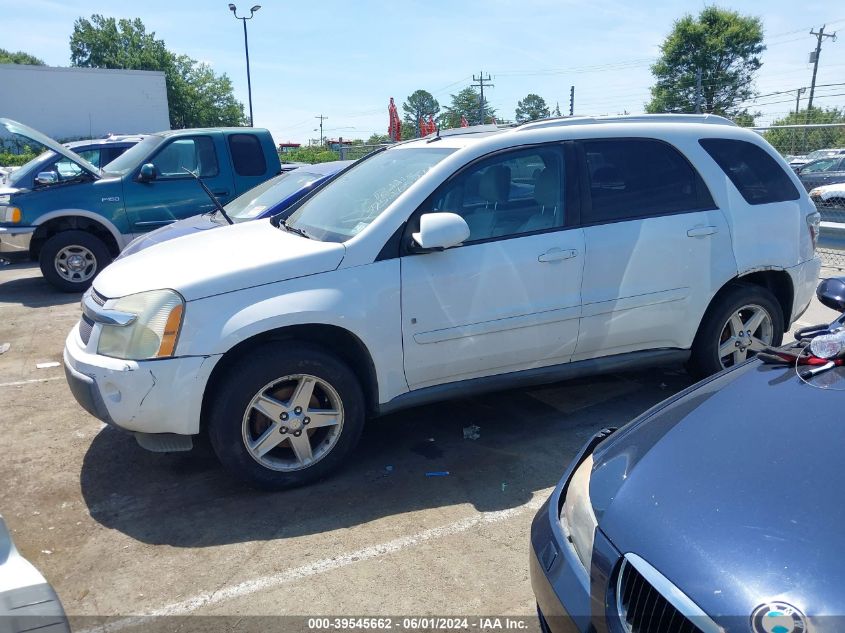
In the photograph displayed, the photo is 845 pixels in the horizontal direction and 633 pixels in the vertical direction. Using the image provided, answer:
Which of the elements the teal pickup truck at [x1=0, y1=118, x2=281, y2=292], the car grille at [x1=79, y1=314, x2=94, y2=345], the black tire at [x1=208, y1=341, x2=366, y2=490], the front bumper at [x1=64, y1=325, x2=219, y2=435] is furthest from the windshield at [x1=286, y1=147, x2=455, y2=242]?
the teal pickup truck at [x1=0, y1=118, x2=281, y2=292]

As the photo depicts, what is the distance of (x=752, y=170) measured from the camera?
473cm

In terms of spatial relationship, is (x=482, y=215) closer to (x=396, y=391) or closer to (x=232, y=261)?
(x=396, y=391)

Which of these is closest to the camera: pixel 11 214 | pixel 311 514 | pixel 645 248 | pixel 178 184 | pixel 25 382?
pixel 311 514

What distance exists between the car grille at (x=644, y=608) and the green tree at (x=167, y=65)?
66894 mm

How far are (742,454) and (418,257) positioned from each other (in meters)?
2.11

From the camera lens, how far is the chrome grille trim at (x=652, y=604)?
1.66 metres

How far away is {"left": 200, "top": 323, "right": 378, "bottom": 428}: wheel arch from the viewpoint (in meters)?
3.57

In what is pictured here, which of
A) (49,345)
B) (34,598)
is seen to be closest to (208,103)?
(49,345)

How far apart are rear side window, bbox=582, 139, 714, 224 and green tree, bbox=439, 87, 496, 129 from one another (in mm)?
6950

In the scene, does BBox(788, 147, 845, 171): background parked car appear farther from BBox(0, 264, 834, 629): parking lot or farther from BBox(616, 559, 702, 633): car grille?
BBox(616, 559, 702, 633): car grille

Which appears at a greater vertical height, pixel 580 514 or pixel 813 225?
pixel 813 225

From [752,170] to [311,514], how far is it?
3.63m

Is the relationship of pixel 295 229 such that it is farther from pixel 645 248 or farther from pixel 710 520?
pixel 710 520

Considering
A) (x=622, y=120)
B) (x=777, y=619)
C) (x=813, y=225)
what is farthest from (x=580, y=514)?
(x=813, y=225)
